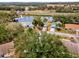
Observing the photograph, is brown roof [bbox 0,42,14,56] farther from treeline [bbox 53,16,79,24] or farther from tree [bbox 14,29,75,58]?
treeline [bbox 53,16,79,24]

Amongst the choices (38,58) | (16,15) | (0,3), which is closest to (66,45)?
(38,58)

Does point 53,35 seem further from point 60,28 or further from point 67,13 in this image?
point 67,13

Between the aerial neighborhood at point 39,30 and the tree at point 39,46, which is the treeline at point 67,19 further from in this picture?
the tree at point 39,46

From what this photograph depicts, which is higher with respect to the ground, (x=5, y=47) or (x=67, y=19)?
(x=67, y=19)

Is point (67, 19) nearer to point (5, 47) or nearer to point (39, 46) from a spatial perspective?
point (39, 46)

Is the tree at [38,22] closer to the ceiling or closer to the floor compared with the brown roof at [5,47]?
closer to the ceiling

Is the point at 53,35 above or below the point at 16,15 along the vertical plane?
below

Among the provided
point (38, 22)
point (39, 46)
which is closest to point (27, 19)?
point (38, 22)

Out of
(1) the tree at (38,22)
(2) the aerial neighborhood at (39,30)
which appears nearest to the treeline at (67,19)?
(2) the aerial neighborhood at (39,30)
